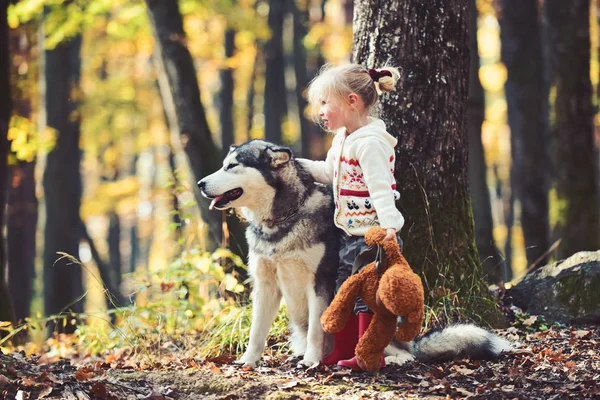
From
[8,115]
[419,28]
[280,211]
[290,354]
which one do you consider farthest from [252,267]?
[8,115]

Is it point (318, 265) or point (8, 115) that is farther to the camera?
point (8, 115)

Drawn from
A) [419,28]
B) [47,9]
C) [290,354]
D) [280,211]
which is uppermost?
[47,9]

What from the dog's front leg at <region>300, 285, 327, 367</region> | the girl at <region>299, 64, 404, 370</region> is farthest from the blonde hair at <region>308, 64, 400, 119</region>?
the dog's front leg at <region>300, 285, 327, 367</region>

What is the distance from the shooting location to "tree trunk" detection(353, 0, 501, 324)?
5.91 m

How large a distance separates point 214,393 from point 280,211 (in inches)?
54.1

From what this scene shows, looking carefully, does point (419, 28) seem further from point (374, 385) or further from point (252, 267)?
point (374, 385)

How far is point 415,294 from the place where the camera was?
4.30 m

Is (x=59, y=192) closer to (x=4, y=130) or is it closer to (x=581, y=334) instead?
(x=4, y=130)

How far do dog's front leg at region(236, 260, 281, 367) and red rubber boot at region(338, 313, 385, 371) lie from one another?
681 millimetres

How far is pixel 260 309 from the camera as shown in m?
5.28

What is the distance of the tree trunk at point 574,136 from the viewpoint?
10.2 m

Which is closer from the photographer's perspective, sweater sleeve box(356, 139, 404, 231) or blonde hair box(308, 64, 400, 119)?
sweater sleeve box(356, 139, 404, 231)

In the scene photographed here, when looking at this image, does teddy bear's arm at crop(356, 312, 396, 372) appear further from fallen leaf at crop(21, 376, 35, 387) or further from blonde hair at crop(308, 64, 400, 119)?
fallen leaf at crop(21, 376, 35, 387)

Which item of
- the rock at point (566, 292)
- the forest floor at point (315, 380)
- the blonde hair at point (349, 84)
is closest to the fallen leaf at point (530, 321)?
the rock at point (566, 292)
